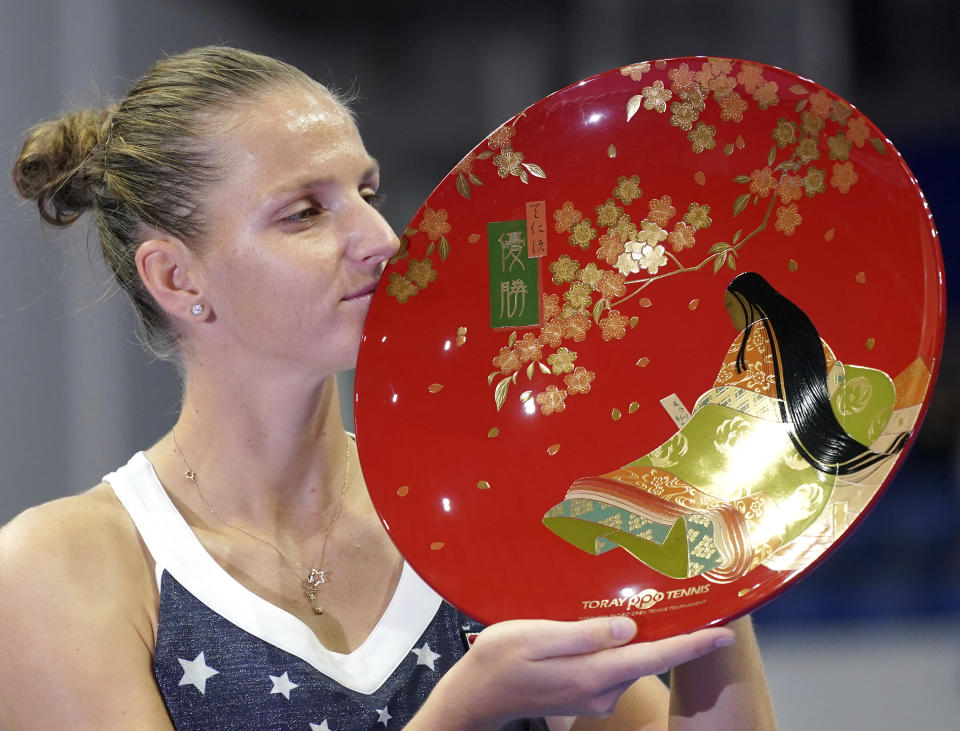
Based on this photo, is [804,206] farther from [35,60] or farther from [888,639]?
[888,639]

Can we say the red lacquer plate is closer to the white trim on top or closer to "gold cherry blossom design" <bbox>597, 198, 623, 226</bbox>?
"gold cherry blossom design" <bbox>597, 198, 623, 226</bbox>

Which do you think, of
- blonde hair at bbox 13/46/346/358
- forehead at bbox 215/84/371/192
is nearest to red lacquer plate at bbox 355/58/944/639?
forehead at bbox 215/84/371/192

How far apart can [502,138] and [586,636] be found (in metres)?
0.49

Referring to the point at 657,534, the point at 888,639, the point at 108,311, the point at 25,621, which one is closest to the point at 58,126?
the point at 25,621

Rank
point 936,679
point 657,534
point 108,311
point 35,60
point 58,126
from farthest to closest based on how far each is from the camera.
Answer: point 936,679 < point 108,311 < point 35,60 < point 58,126 < point 657,534

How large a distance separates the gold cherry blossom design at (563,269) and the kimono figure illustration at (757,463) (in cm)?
15

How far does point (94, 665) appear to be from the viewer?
879mm

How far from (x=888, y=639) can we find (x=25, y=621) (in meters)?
3.09

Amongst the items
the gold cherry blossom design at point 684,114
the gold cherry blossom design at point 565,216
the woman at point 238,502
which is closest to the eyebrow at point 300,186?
the woman at point 238,502

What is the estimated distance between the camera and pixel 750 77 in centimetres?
91

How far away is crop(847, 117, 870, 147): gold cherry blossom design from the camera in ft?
2.72

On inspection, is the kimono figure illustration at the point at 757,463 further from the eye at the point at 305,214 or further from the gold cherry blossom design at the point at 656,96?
the eye at the point at 305,214

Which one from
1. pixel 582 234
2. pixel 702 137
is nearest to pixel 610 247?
pixel 582 234

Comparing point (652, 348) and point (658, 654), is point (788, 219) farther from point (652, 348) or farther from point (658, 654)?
point (658, 654)
